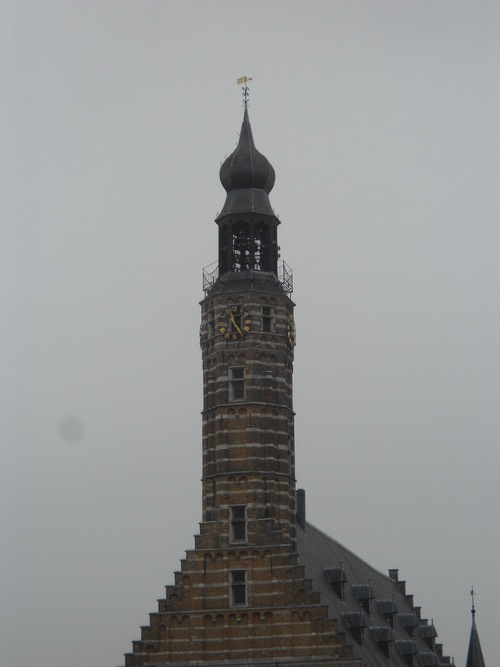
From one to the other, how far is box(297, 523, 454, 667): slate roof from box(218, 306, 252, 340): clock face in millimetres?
13415

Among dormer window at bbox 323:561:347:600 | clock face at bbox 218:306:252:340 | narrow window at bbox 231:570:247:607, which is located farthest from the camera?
dormer window at bbox 323:561:347:600

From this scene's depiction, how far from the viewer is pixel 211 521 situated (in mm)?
84562

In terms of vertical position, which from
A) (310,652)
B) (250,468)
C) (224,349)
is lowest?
(310,652)

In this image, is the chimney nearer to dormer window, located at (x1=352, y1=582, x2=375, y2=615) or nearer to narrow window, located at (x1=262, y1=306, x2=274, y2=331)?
dormer window, located at (x1=352, y1=582, x2=375, y2=615)

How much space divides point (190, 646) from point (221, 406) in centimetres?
1384

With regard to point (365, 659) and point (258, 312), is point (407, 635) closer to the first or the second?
point (365, 659)

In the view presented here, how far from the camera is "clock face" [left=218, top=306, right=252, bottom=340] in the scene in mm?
87750

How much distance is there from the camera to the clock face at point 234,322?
87750 millimetres

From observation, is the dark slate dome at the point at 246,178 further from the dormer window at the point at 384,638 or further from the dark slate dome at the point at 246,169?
the dormer window at the point at 384,638

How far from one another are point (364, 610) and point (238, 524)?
47.0ft

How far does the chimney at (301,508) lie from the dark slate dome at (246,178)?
17966 mm

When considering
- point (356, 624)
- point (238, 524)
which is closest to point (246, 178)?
point (238, 524)

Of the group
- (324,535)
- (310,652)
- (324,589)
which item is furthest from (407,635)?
(310,652)

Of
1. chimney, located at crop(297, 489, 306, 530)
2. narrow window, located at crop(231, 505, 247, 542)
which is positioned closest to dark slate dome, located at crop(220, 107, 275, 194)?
chimney, located at crop(297, 489, 306, 530)
